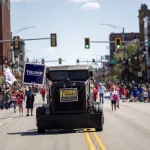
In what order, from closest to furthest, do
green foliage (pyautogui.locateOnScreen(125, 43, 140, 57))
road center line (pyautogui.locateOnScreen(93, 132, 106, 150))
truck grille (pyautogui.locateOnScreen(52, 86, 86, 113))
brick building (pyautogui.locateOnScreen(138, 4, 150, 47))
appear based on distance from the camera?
road center line (pyautogui.locateOnScreen(93, 132, 106, 150))
truck grille (pyautogui.locateOnScreen(52, 86, 86, 113))
green foliage (pyautogui.locateOnScreen(125, 43, 140, 57))
brick building (pyautogui.locateOnScreen(138, 4, 150, 47))

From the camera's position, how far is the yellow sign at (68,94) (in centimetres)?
2059

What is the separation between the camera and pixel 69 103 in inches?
818

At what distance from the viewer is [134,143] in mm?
16531

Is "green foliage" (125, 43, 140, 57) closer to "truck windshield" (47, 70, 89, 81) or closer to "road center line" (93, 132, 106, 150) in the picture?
"truck windshield" (47, 70, 89, 81)

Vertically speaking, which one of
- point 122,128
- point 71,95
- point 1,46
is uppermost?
point 1,46

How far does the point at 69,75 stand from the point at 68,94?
0.75m

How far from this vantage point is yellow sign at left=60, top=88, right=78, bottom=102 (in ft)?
67.6

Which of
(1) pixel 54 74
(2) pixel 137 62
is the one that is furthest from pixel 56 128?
(2) pixel 137 62

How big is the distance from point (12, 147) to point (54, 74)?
524cm

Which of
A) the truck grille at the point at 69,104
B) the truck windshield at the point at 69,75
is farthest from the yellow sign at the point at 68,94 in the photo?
the truck windshield at the point at 69,75

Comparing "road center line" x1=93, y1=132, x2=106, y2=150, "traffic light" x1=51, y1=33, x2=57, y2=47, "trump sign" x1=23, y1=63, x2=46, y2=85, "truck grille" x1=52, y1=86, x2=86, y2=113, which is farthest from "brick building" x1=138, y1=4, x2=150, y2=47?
"road center line" x1=93, y1=132, x2=106, y2=150

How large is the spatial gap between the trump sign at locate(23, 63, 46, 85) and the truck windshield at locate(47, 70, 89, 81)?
948cm

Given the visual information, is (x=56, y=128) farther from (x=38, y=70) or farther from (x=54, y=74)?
(x=38, y=70)

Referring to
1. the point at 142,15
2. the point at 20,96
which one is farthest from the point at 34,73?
the point at 142,15
